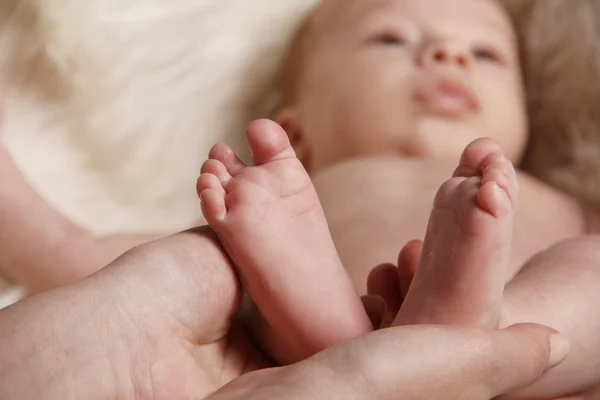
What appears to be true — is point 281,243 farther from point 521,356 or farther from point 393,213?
point 393,213

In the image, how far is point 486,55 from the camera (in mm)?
1148

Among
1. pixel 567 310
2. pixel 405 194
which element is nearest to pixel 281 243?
pixel 567 310

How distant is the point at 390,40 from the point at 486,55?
0.51ft

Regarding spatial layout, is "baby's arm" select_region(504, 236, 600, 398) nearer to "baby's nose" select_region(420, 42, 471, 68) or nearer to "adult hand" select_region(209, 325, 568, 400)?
"adult hand" select_region(209, 325, 568, 400)

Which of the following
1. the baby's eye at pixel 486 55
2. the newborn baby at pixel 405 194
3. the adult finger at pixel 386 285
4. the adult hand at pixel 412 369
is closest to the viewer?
the adult hand at pixel 412 369

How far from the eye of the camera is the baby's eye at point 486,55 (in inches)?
44.8

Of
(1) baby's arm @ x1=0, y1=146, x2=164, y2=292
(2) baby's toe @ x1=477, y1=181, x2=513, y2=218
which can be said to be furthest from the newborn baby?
(1) baby's arm @ x1=0, y1=146, x2=164, y2=292

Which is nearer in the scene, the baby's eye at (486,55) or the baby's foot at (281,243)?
the baby's foot at (281,243)

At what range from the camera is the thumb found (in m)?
0.51

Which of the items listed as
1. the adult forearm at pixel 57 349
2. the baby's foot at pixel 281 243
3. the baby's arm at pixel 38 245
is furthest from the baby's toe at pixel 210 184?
the baby's arm at pixel 38 245

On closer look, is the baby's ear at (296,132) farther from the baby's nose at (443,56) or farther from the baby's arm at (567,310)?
the baby's arm at (567,310)

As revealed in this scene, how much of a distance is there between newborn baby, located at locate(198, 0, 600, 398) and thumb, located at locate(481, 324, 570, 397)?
1.4 inches

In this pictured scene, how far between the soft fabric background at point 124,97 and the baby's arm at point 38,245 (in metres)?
0.14

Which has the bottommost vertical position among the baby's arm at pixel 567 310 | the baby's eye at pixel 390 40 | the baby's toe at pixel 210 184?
the baby's arm at pixel 567 310
